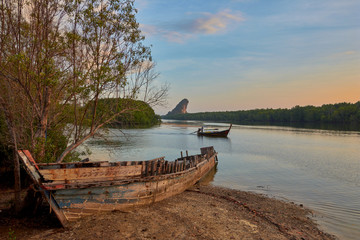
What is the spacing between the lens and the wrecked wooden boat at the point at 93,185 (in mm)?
7312

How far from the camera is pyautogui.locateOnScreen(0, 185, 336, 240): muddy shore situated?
288 inches

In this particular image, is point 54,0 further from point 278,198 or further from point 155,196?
point 278,198

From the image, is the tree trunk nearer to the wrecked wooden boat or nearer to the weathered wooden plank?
the wrecked wooden boat

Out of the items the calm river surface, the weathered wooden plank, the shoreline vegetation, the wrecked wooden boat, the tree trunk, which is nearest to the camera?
the wrecked wooden boat

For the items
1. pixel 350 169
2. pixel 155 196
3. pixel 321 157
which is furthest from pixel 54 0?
pixel 321 157

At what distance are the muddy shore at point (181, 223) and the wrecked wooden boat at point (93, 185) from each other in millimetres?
344

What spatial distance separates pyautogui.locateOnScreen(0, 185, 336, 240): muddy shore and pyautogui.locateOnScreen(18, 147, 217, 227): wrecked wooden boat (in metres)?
0.34

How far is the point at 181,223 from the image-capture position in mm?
8516

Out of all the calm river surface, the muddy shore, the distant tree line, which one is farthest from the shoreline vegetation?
the muddy shore

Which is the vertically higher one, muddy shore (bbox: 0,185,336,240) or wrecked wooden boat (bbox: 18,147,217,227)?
wrecked wooden boat (bbox: 18,147,217,227)

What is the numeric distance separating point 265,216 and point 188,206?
3.18 metres

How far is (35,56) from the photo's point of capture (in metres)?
8.16

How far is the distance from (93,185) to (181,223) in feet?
10.4

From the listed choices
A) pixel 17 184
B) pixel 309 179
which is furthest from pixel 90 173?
pixel 309 179
